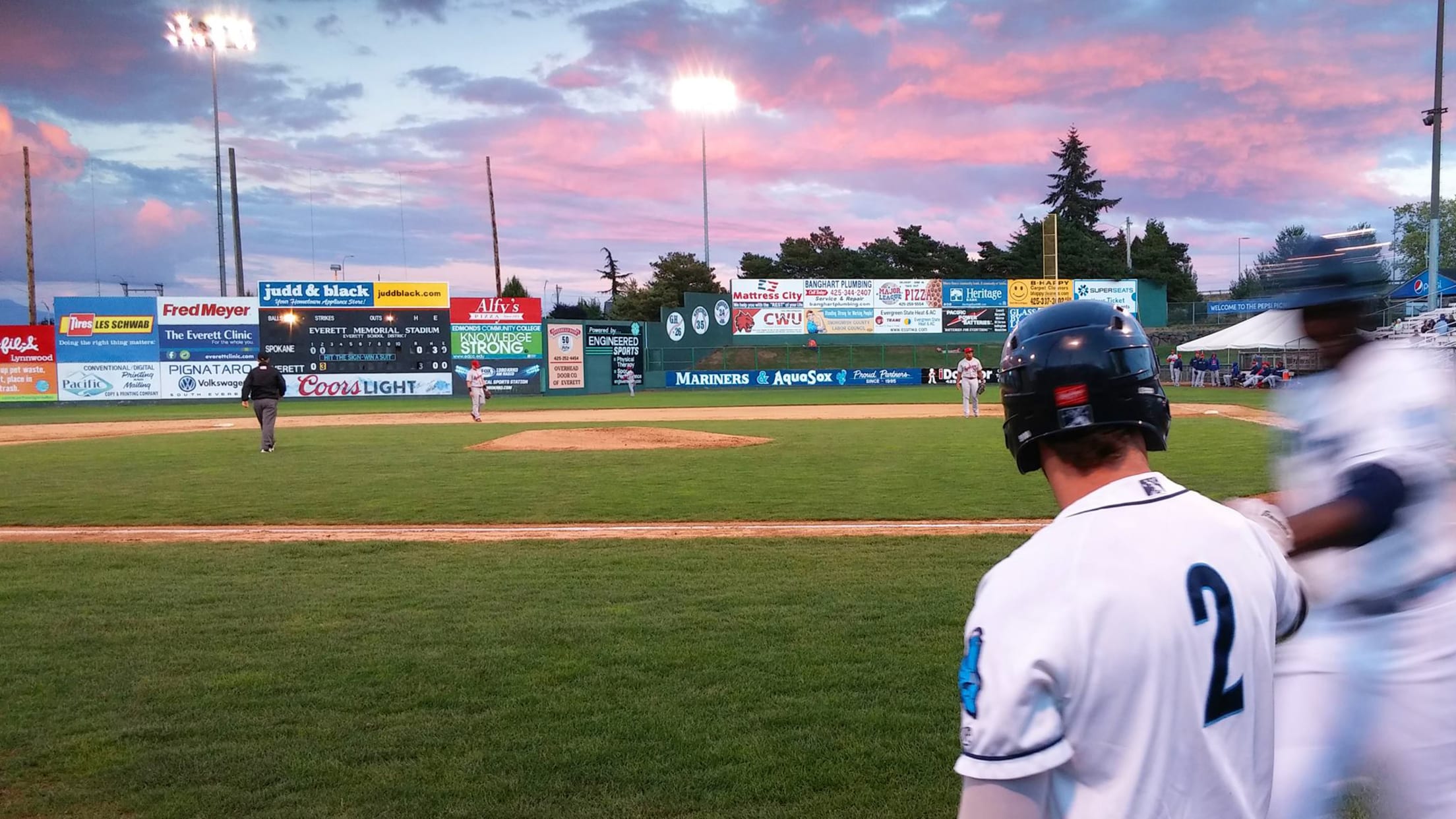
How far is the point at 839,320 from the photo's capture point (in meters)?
57.3

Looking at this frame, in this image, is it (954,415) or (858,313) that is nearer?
(954,415)

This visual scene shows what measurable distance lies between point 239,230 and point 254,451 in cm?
3161

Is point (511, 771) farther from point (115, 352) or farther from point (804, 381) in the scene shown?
point (804, 381)

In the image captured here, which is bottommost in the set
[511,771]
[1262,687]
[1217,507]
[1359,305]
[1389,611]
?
[511,771]

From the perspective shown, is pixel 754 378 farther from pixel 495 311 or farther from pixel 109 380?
pixel 109 380

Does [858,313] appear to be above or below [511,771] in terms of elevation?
above

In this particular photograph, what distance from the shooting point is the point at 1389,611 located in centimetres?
260

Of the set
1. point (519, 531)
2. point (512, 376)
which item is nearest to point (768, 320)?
point (512, 376)

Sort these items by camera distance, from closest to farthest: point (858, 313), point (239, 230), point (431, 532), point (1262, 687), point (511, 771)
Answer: point (1262, 687), point (511, 771), point (431, 532), point (239, 230), point (858, 313)

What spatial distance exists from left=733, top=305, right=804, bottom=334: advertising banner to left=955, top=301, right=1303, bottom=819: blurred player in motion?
54979 mm

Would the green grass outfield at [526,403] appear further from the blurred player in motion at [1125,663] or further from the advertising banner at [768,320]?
the blurred player in motion at [1125,663]

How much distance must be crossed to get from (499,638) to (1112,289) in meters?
60.4

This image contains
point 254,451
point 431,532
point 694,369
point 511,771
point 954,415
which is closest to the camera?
point 511,771

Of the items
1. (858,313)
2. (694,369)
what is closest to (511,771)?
(694,369)
